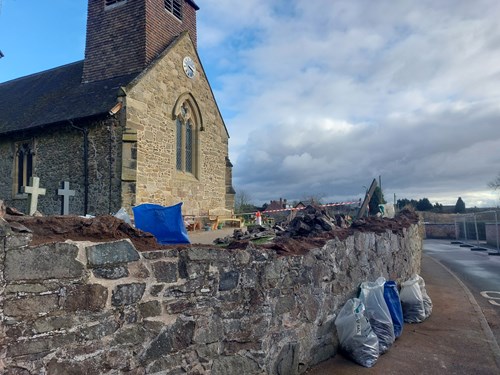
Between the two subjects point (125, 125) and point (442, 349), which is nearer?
point (442, 349)

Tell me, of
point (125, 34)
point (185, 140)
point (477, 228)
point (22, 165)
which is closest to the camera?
point (22, 165)

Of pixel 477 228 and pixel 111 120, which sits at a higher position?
pixel 111 120

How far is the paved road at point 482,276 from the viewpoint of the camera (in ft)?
23.9

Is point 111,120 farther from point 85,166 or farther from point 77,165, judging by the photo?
point 77,165

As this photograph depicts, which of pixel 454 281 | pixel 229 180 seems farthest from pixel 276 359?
pixel 229 180

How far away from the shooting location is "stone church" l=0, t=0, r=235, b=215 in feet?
41.2

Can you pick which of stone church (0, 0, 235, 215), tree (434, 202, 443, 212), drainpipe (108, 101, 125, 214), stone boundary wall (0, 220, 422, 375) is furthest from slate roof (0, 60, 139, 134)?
tree (434, 202, 443, 212)

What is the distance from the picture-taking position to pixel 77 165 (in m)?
13.1

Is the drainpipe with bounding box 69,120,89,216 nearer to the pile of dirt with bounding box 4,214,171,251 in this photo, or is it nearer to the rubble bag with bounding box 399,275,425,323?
the rubble bag with bounding box 399,275,425,323

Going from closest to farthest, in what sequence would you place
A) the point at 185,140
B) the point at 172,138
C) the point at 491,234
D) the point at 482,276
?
the point at 482,276, the point at 172,138, the point at 185,140, the point at 491,234

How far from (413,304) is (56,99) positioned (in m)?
15.4

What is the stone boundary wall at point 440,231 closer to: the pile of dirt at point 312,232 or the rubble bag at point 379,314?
the pile of dirt at point 312,232

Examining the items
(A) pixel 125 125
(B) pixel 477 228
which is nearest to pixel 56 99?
(A) pixel 125 125

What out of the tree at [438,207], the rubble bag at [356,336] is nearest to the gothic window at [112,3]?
the rubble bag at [356,336]
